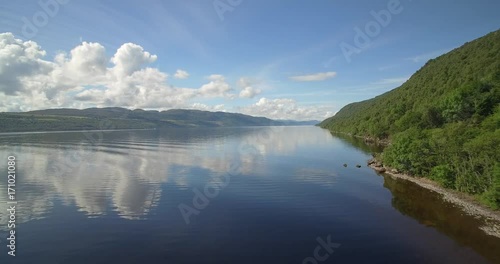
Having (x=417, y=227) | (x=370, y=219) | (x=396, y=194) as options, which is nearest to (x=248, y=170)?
(x=396, y=194)

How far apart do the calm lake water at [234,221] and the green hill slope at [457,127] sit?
6068 millimetres

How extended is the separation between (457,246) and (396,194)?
2263 centimetres

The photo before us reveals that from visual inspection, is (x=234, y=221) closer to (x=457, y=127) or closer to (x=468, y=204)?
(x=468, y=204)

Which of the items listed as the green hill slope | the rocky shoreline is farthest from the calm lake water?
the green hill slope

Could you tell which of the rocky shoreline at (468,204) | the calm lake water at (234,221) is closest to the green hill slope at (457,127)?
the rocky shoreline at (468,204)

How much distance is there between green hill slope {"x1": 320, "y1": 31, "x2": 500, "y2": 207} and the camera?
47031mm

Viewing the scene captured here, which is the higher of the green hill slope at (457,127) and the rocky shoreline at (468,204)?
the green hill slope at (457,127)

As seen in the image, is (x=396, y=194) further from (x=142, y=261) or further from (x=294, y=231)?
(x=142, y=261)

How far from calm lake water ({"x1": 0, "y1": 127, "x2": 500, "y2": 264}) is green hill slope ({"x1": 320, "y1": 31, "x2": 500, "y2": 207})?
6068 millimetres

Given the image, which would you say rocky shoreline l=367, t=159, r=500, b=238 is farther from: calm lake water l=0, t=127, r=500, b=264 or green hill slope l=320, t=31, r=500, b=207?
calm lake water l=0, t=127, r=500, b=264

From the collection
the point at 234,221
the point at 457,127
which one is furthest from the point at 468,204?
the point at 234,221

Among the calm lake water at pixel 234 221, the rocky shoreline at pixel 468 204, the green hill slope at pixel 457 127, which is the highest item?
the green hill slope at pixel 457 127

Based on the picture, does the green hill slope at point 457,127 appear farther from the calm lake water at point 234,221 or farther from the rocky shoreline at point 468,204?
the calm lake water at point 234,221

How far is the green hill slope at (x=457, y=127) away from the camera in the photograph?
154 ft
